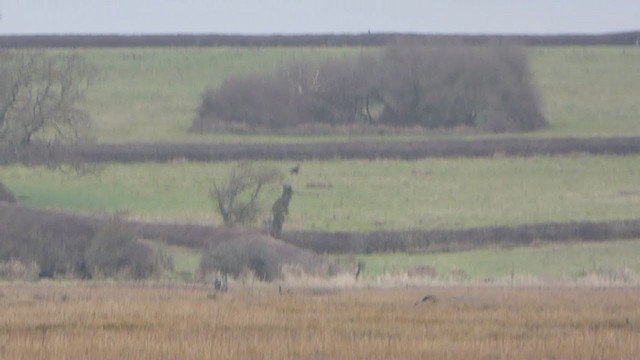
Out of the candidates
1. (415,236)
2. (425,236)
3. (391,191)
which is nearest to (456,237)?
(425,236)

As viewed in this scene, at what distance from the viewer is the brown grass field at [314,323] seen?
55.1ft

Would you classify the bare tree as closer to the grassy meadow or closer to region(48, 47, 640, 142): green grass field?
region(48, 47, 640, 142): green grass field

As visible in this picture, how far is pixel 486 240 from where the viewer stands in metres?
39.9

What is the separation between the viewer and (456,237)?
39781 millimetres

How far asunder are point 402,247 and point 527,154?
64.3 feet

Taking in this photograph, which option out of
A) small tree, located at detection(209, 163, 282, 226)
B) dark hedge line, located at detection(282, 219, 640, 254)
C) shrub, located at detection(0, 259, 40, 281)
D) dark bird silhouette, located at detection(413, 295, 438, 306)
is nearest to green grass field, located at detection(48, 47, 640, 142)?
small tree, located at detection(209, 163, 282, 226)

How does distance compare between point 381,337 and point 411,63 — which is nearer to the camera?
point 381,337

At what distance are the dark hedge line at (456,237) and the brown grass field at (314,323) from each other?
12431mm

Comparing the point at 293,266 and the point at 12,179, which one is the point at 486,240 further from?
the point at 12,179

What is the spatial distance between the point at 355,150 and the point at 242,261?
1054 inches

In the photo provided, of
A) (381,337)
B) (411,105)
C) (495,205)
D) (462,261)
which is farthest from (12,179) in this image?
(381,337)

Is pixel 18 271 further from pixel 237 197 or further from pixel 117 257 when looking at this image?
pixel 237 197

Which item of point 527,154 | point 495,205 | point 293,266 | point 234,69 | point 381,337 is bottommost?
point 234,69

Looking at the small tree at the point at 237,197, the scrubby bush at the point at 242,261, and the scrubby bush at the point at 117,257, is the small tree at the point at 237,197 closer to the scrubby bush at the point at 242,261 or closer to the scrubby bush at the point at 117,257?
the scrubby bush at the point at 117,257
